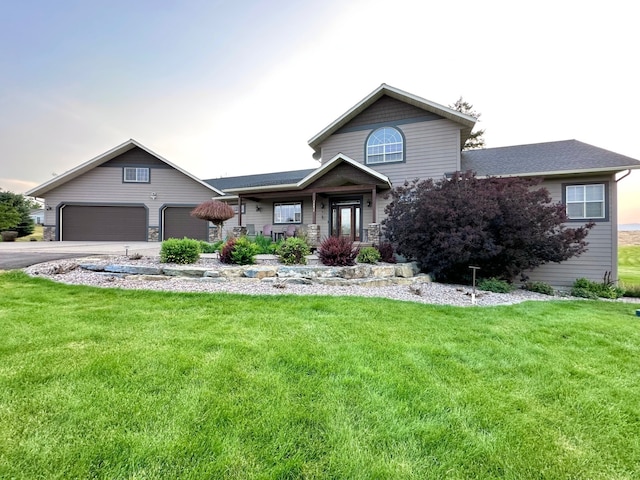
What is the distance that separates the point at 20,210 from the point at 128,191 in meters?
12.9

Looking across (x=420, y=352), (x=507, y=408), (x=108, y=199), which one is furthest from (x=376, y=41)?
(x=108, y=199)

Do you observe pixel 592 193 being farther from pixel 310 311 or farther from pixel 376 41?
pixel 310 311

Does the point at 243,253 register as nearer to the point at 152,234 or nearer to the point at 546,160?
the point at 546,160

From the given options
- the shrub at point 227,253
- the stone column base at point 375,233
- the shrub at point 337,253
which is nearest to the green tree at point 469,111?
the stone column base at point 375,233

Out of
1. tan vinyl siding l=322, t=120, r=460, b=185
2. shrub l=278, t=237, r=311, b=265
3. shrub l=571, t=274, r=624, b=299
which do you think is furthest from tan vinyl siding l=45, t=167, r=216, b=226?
shrub l=571, t=274, r=624, b=299

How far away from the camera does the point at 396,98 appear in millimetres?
11766

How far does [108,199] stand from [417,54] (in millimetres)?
18263

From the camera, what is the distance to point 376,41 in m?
11.0

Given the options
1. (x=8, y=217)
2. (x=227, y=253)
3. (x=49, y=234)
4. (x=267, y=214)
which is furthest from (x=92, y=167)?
(x=227, y=253)

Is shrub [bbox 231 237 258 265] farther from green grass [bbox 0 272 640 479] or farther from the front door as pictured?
the front door

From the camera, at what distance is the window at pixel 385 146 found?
11.9 meters

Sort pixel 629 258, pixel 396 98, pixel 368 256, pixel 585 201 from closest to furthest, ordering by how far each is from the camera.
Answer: pixel 368 256, pixel 585 201, pixel 396 98, pixel 629 258

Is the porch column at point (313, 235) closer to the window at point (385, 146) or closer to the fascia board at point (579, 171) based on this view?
the window at point (385, 146)

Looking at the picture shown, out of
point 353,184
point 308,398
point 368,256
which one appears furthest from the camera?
point 353,184
